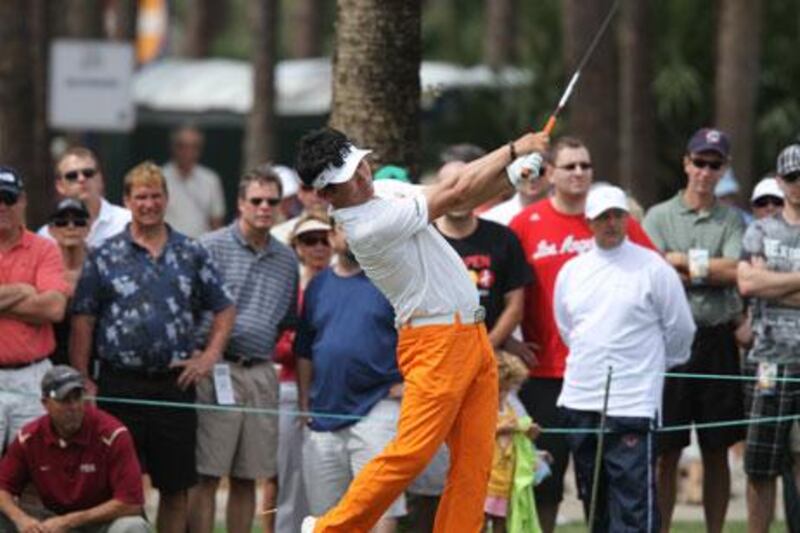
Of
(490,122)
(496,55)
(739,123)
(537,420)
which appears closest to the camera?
(537,420)

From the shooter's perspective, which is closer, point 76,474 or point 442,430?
point 442,430

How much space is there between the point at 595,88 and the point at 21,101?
5650 millimetres

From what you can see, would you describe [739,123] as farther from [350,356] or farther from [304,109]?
[350,356]

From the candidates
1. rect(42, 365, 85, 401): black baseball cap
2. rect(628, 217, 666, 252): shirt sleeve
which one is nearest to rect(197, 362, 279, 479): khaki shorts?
rect(42, 365, 85, 401): black baseball cap

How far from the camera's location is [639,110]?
2572 centimetres

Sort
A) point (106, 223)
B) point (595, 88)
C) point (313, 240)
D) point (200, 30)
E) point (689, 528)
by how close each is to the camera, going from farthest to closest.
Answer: point (200, 30)
point (595, 88)
point (689, 528)
point (106, 223)
point (313, 240)

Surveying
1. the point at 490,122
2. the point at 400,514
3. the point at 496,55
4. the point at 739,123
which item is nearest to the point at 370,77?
the point at 400,514

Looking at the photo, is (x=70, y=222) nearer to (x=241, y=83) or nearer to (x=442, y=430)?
(x=442, y=430)

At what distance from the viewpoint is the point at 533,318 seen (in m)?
14.4

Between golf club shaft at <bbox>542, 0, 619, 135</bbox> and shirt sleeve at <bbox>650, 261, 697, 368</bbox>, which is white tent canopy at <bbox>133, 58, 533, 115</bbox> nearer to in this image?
golf club shaft at <bbox>542, 0, 619, 135</bbox>

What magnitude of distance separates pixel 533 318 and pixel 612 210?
117cm

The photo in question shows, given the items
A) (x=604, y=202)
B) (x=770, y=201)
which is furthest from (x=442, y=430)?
(x=770, y=201)

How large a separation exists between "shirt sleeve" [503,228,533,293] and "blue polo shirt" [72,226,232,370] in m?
1.77

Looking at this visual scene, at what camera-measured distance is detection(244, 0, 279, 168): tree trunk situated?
2752cm
